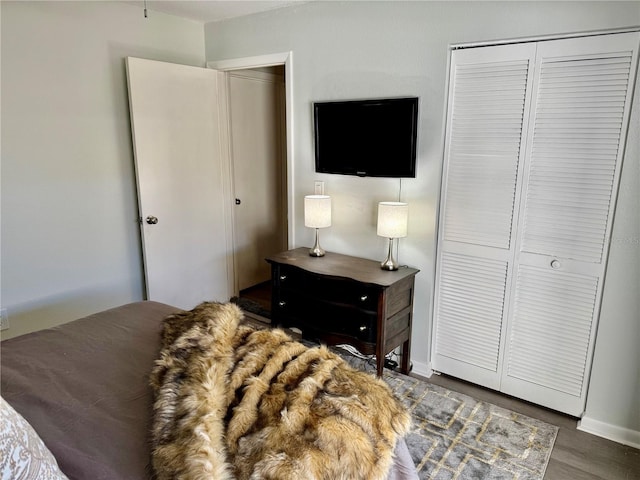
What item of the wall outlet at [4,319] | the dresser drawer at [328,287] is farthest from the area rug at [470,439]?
the wall outlet at [4,319]

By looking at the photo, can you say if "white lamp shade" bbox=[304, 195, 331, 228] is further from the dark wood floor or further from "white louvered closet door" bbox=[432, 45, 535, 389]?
the dark wood floor

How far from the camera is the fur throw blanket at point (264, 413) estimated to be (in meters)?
1.16

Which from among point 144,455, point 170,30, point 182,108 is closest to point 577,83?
point 144,455

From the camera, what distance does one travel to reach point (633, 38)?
6.48 ft

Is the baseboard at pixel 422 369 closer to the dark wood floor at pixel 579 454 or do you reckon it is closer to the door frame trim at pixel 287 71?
the dark wood floor at pixel 579 454

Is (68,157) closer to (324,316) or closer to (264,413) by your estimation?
(324,316)

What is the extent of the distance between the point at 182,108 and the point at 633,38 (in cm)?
286

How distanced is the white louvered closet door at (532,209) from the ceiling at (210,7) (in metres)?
1.44

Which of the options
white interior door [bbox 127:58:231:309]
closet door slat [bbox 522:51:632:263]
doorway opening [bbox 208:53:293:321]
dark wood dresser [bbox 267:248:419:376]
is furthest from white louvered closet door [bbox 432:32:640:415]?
white interior door [bbox 127:58:231:309]

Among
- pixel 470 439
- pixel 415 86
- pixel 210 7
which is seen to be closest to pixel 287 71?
pixel 210 7

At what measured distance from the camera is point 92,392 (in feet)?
5.06

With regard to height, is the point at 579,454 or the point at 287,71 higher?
the point at 287,71

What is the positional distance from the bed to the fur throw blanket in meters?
0.09

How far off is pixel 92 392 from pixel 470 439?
5.89ft
